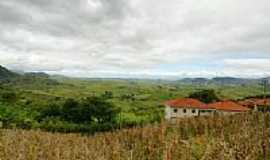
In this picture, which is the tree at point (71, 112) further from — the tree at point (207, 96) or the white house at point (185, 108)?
the tree at point (207, 96)

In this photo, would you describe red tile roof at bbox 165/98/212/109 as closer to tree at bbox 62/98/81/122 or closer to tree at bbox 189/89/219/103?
tree at bbox 189/89/219/103

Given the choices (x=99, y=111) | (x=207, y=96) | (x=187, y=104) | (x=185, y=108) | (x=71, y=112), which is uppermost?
(x=207, y=96)

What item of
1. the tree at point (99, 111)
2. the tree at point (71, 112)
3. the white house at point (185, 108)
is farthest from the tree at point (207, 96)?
the tree at point (71, 112)

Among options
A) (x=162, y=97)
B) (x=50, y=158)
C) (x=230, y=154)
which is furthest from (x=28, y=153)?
(x=162, y=97)

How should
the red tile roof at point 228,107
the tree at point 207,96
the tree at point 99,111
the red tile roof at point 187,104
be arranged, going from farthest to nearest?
the tree at point 207,96 → the red tile roof at point 187,104 → the tree at point 99,111 → the red tile roof at point 228,107

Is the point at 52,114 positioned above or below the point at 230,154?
below

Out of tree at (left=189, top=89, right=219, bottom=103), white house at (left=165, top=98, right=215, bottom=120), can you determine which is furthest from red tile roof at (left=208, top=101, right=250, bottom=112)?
tree at (left=189, top=89, right=219, bottom=103)

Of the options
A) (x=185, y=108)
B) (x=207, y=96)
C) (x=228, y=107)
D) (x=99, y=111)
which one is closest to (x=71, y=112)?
(x=99, y=111)

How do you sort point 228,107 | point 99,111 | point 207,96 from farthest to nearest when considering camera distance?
point 207,96 → point 99,111 → point 228,107

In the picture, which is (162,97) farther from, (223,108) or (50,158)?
(50,158)

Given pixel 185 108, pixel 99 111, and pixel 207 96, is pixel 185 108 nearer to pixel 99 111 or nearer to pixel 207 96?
pixel 207 96

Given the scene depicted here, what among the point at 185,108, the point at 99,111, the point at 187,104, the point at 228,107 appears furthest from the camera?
the point at 185,108

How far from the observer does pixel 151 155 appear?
17.2 ft

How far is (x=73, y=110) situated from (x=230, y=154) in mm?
48576
